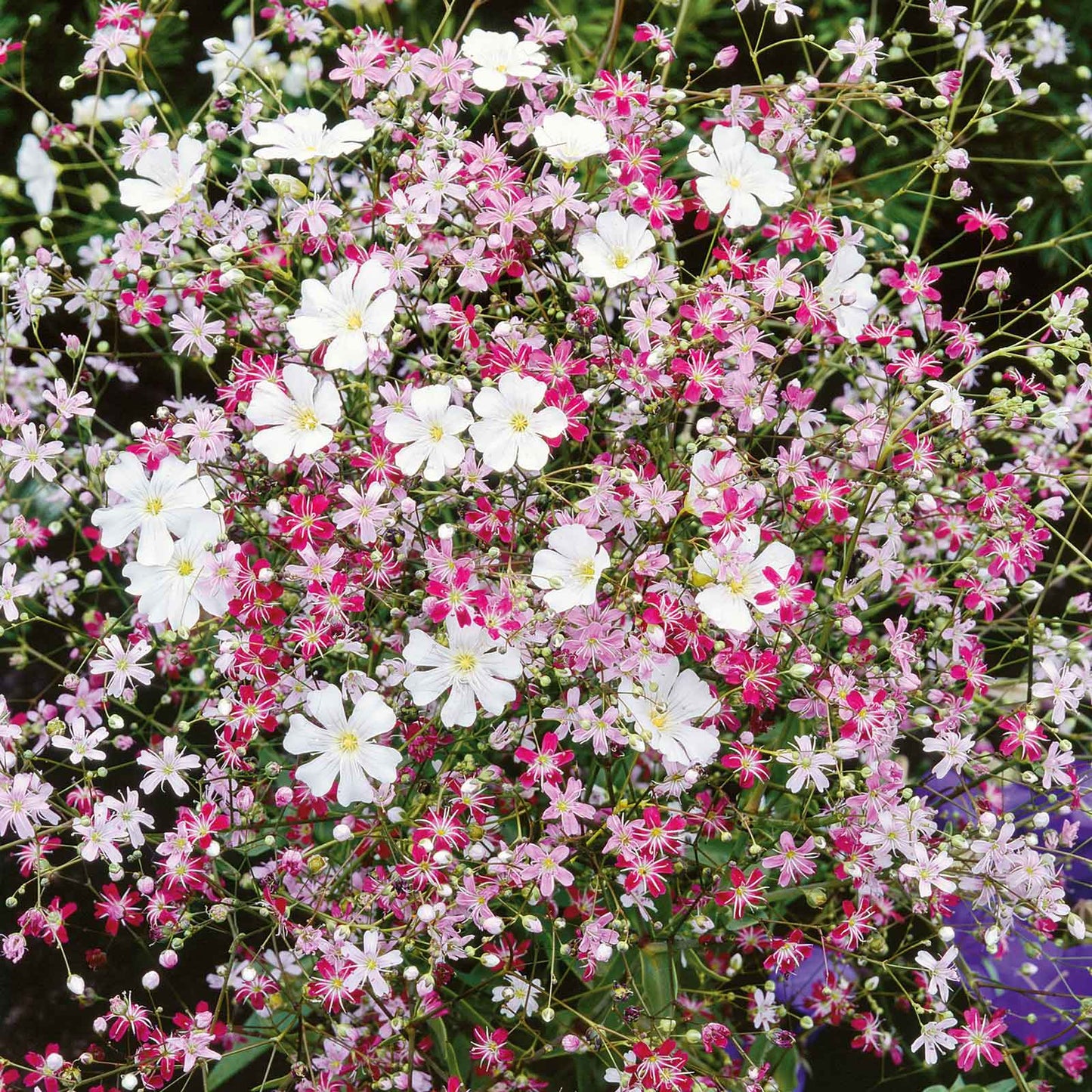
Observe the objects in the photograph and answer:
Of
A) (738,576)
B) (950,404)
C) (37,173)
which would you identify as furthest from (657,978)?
(37,173)

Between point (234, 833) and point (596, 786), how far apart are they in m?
0.27

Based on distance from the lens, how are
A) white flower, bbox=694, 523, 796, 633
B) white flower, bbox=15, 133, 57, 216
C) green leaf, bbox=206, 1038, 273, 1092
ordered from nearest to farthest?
1. white flower, bbox=694, 523, 796, 633
2. green leaf, bbox=206, 1038, 273, 1092
3. white flower, bbox=15, 133, 57, 216

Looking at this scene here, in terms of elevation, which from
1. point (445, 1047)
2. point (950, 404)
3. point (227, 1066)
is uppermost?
point (950, 404)

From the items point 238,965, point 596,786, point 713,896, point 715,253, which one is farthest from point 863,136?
point 238,965

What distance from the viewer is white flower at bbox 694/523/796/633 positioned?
592mm

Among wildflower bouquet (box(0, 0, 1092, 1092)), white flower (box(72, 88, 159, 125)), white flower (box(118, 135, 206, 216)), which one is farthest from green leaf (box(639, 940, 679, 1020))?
white flower (box(72, 88, 159, 125))

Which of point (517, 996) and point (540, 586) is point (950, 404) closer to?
point (540, 586)

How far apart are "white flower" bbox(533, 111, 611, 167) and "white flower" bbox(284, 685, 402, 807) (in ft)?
1.09

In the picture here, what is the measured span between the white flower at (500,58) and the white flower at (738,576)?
1.04 ft

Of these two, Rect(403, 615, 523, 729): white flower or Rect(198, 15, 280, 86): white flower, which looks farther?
Rect(198, 15, 280, 86): white flower

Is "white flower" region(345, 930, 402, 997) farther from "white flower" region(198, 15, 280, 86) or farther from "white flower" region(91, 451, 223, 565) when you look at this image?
"white flower" region(198, 15, 280, 86)

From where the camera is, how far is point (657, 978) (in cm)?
77

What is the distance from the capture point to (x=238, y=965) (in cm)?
94

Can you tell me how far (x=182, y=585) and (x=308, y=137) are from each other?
0.93 ft
